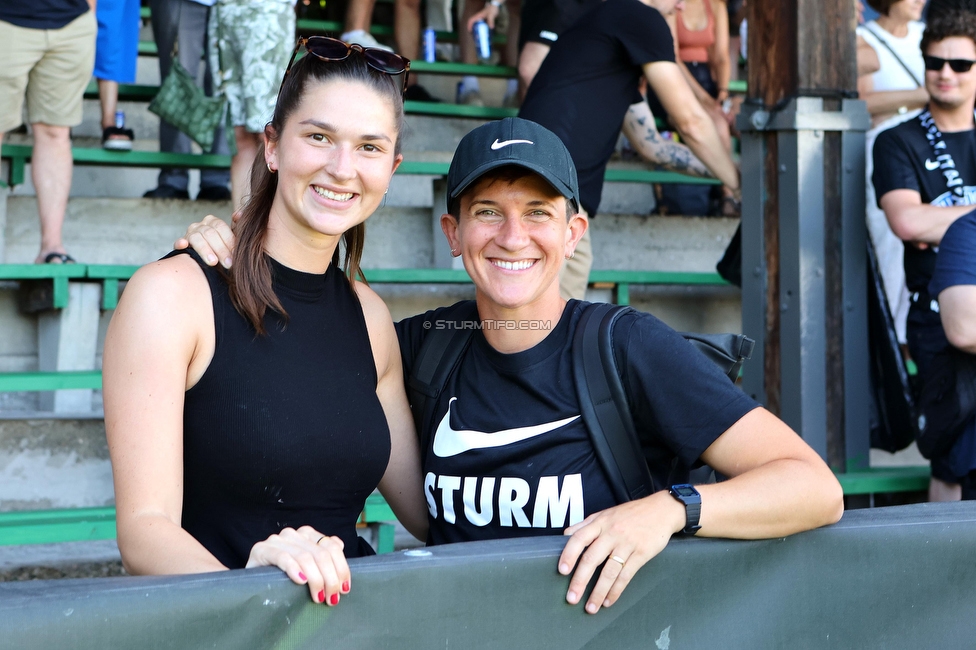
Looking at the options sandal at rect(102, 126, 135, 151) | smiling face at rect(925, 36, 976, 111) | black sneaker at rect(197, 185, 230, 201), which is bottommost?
black sneaker at rect(197, 185, 230, 201)

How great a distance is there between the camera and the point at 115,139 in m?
4.92

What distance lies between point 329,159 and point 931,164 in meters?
2.81

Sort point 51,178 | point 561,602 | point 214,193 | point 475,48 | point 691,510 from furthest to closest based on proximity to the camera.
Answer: point 475,48 < point 214,193 < point 51,178 < point 691,510 < point 561,602

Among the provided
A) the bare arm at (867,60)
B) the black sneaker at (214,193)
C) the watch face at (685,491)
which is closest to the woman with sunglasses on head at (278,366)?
the watch face at (685,491)

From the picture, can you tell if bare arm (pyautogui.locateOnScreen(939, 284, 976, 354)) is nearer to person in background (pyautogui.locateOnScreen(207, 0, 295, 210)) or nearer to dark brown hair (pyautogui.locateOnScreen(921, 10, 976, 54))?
dark brown hair (pyautogui.locateOnScreen(921, 10, 976, 54))

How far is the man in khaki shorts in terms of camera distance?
168 inches

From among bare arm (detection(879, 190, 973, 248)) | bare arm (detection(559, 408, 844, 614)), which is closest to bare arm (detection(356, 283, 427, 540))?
bare arm (detection(559, 408, 844, 614))

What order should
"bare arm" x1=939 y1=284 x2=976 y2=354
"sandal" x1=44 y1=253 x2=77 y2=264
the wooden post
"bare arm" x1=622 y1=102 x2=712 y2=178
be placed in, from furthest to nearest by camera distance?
"bare arm" x1=622 y1=102 x2=712 y2=178 → "sandal" x1=44 y1=253 x2=77 y2=264 → the wooden post → "bare arm" x1=939 y1=284 x2=976 y2=354

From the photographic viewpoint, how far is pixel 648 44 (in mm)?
3998

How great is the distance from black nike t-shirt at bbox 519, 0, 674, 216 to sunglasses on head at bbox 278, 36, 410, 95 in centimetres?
195

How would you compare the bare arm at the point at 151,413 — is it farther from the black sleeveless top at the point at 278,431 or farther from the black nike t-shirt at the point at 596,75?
the black nike t-shirt at the point at 596,75

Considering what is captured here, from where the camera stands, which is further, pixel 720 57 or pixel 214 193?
pixel 720 57

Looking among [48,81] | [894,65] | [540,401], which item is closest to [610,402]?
[540,401]

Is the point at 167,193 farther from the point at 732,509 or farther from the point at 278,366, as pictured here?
the point at 732,509
